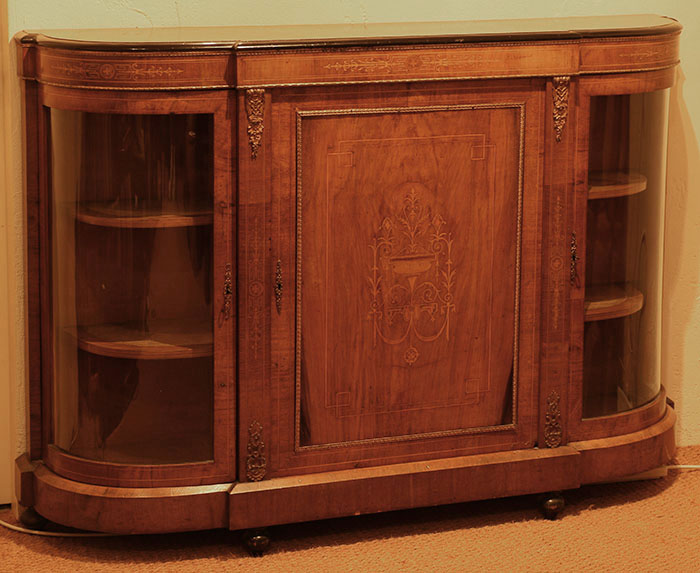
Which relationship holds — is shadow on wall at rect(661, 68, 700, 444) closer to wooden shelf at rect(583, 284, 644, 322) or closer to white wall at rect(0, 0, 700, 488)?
white wall at rect(0, 0, 700, 488)

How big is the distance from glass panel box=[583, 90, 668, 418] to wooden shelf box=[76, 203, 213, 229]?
780mm

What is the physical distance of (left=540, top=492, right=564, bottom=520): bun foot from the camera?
8.11 feet

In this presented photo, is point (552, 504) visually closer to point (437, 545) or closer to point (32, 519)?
point (437, 545)

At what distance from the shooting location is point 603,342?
2.49 metres

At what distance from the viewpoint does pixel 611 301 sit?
2.48m

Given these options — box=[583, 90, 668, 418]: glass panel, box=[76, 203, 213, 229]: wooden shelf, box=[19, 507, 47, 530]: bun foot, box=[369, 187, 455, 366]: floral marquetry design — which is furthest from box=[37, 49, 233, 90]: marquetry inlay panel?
box=[19, 507, 47, 530]: bun foot

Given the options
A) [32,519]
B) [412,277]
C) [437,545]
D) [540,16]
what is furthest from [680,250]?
[32,519]

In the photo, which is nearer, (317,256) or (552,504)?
(317,256)

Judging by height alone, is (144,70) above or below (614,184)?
above

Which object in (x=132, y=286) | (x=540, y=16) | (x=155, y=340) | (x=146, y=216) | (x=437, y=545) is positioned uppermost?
(x=540, y=16)

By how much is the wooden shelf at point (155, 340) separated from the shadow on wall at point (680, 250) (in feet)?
3.69

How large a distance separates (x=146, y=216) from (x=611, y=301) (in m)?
0.96

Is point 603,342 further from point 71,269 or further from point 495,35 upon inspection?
point 71,269

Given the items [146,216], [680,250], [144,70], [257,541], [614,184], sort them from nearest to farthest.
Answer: [144,70]
[146,216]
[257,541]
[614,184]
[680,250]
